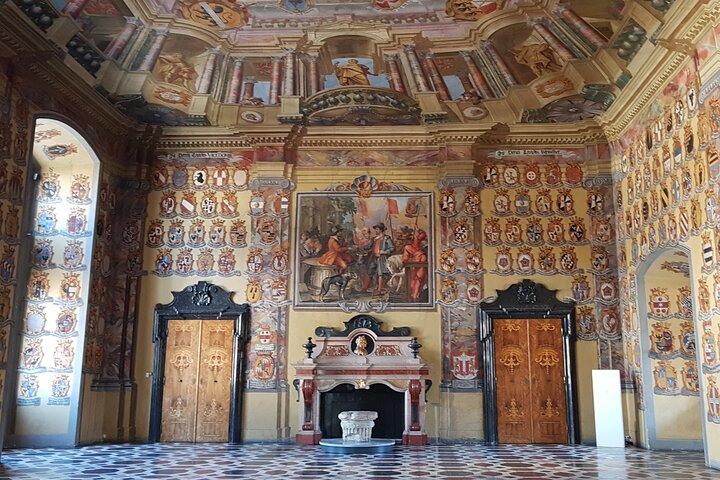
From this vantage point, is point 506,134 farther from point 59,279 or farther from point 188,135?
point 59,279

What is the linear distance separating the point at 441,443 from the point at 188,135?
8406 mm

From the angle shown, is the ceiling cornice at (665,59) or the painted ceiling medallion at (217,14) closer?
the ceiling cornice at (665,59)

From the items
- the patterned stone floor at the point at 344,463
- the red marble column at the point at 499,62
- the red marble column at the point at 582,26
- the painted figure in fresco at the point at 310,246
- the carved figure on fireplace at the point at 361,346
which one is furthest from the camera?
the painted figure in fresco at the point at 310,246

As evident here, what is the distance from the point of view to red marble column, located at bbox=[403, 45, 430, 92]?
504 inches

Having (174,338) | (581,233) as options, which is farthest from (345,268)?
(581,233)

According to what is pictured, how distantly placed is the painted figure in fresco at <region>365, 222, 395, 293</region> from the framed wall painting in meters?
0.02

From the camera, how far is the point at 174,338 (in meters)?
14.0

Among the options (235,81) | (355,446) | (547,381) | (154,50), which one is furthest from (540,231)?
(154,50)

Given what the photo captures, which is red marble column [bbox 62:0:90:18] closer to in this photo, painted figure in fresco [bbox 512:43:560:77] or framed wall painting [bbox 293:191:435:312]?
framed wall painting [bbox 293:191:435:312]

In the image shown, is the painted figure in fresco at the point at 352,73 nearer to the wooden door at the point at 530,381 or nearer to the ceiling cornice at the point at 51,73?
the ceiling cornice at the point at 51,73

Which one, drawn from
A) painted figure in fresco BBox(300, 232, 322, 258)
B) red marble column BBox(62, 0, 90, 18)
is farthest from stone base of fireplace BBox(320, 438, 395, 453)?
red marble column BBox(62, 0, 90, 18)

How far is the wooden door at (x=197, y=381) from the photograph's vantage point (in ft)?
44.7

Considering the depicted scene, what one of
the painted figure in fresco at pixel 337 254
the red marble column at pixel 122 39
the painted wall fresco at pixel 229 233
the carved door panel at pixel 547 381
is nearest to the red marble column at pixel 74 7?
the red marble column at pixel 122 39

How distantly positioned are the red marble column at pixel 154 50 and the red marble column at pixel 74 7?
145 cm
